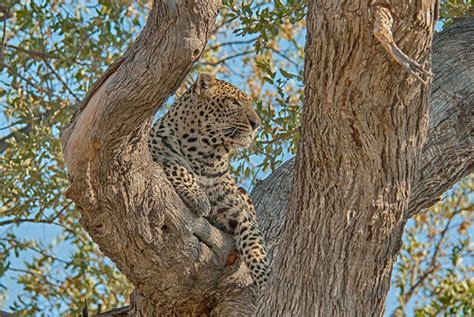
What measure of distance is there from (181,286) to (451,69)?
75.0 inches

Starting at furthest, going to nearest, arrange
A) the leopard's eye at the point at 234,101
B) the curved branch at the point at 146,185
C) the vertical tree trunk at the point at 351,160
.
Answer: the leopard's eye at the point at 234,101
the curved branch at the point at 146,185
the vertical tree trunk at the point at 351,160

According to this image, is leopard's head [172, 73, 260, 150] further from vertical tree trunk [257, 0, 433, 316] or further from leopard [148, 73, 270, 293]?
vertical tree trunk [257, 0, 433, 316]

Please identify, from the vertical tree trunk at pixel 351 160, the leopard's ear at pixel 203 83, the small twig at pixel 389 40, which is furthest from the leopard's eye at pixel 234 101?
the small twig at pixel 389 40

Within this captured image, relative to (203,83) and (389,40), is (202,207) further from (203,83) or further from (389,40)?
(389,40)

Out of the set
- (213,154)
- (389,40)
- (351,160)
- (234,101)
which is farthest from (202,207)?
(389,40)

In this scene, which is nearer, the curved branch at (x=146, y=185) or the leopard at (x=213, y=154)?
the curved branch at (x=146, y=185)

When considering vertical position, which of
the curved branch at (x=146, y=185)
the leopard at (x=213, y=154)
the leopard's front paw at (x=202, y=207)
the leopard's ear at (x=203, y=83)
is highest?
the leopard's ear at (x=203, y=83)

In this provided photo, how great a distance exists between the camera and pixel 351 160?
4.14 meters

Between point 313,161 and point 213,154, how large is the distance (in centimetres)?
221

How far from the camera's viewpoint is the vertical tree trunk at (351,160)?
3.85 metres

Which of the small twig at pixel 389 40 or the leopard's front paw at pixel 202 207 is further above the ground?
the leopard's front paw at pixel 202 207

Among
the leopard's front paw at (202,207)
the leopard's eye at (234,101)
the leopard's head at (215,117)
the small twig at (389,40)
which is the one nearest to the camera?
the small twig at (389,40)

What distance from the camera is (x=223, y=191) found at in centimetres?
603

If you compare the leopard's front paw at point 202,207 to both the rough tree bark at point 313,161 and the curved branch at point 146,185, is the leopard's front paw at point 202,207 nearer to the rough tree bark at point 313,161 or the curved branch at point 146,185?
the curved branch at point 146,185
